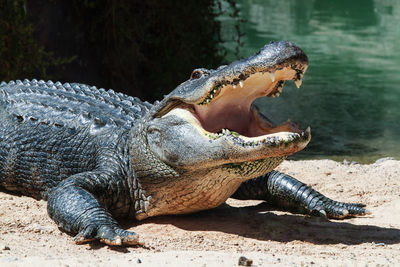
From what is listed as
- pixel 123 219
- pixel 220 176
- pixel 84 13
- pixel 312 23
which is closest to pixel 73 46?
pixel 84 13

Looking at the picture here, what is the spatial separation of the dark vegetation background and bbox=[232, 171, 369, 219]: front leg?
380cm

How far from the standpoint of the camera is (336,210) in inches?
189

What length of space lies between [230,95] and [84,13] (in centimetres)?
499

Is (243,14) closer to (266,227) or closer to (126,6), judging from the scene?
(126,6)

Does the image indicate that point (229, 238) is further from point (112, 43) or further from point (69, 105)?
point (112, 43)

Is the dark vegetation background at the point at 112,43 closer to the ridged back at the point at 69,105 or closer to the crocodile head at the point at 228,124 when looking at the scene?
the ridged back at the point at 69,105

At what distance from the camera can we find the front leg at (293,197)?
4805 millimetres

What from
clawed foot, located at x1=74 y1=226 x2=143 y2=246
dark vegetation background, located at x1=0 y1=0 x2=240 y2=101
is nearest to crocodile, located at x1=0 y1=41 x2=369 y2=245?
clawed foot, located at x1=74 y1=226 x2=143 y2=246

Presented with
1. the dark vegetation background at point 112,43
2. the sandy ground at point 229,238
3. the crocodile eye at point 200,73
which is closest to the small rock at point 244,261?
the sandy ground at point 229,238

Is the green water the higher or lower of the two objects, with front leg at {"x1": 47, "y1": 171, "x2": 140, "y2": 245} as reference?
lower

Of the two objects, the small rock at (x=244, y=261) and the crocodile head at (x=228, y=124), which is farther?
the crocodile head at (x=228, y=124)

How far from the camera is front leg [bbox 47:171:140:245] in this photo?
3816 millimetres

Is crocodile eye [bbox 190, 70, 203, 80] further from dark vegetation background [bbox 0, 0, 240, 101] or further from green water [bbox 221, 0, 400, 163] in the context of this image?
dark vegetation background [bbox 0, 0, 240, 101]

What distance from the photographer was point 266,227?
4.41 metres
